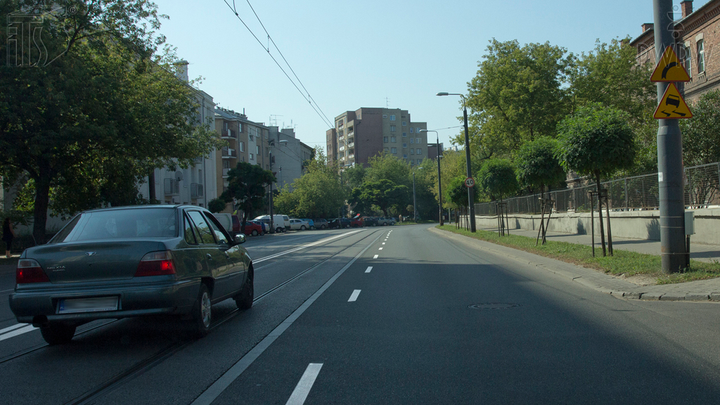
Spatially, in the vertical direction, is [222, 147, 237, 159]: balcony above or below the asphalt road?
above

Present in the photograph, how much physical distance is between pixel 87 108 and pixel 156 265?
17423 mm

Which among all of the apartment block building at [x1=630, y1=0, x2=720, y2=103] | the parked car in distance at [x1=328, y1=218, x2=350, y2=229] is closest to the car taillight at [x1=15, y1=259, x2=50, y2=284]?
the apartment block building at [x1=630, y1=0, x2=720, y2=103]

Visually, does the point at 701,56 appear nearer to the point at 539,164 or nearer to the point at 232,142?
the point at 539,164

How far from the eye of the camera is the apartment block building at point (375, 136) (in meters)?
124

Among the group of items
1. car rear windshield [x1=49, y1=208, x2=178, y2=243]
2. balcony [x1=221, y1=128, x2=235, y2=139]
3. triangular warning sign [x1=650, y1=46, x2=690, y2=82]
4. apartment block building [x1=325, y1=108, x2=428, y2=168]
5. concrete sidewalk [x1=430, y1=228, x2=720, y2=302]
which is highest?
apartment block building [x1=325, y1=108, x2=428, y2=168]

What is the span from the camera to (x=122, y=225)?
6488 millimetres

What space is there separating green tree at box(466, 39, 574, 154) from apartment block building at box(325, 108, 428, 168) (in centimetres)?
7931

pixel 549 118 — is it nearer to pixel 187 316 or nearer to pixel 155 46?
pixel 155 46

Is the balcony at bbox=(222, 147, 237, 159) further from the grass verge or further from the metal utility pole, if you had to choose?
the metal utility pole

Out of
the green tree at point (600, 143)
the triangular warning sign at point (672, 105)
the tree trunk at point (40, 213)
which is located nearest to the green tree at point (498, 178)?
the green tree at point (600, 143)

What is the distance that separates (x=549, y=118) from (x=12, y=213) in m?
30.8

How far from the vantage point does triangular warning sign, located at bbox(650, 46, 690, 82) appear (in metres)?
9.60

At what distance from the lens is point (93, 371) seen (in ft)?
16.6

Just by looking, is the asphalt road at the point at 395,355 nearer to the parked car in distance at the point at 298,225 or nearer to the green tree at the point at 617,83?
the green tree at the point at 617,83
